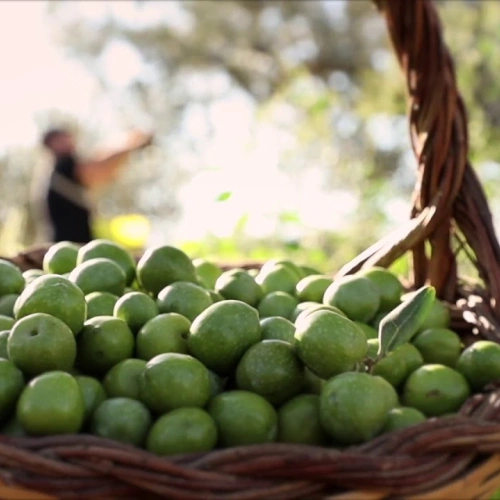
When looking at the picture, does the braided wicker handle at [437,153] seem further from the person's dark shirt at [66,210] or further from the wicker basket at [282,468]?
the person's dark shirt at [66,210]

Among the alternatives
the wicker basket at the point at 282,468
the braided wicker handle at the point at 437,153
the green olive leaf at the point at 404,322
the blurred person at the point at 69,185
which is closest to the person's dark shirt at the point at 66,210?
the blurred person at the point at 69,185

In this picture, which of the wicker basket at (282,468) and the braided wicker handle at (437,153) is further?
the braided wicker handle at (437,153)

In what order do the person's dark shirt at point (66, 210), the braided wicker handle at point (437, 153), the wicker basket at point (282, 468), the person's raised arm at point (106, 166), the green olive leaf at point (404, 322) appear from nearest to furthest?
1. the wicker basket at point (282, 468)
2. the green olive leaf at point (404, 322)
3. the braided wicker handle at point (437, 153)
4. the person's dark shirt at point (66, 210)
5. the person's raised arm at point (106, 166)

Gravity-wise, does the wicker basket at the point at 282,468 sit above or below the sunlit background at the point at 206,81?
below

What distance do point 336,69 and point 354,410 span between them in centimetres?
1229

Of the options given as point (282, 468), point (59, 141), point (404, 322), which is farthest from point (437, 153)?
point (59, 141)

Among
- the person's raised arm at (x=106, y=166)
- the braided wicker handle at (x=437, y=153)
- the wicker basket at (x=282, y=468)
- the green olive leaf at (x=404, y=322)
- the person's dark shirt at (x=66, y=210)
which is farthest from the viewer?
the person's raised arm at (x=106, y=166)

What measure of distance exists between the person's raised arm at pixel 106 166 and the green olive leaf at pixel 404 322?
3784 mm

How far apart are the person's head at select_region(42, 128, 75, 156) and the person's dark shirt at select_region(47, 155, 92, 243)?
0.19 feet

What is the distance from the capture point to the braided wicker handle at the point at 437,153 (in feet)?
4.44

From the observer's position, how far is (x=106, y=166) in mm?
4742

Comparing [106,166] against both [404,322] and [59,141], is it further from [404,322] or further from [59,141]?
[404,322]

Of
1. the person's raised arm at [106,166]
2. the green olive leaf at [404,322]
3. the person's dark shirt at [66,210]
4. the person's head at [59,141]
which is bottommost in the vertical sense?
the green olive leaf at [404,322]

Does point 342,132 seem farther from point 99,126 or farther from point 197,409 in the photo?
point 197,409
